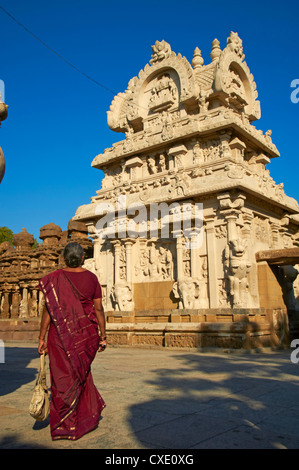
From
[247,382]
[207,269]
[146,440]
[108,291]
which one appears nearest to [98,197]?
[108,291]

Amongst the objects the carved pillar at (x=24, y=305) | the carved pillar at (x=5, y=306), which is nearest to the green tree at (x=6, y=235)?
the carved pillar at (x=5, y=306)

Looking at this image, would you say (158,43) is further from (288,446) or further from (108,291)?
(288,446)

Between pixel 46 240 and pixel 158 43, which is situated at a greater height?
pixel 158 43

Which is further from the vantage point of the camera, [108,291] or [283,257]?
[108,291]

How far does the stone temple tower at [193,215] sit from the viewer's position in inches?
477

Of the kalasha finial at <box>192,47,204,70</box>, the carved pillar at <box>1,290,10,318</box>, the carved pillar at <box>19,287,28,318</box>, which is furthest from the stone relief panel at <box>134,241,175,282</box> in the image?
the carved pillar at <box>1,290,10,318</box>

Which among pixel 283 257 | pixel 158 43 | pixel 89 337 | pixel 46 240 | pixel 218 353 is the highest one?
pixel 158 43

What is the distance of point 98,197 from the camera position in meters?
17.0

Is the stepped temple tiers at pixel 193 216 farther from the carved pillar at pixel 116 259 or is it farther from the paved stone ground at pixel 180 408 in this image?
the paved stone ground at pixel 180 408

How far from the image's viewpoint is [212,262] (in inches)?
492

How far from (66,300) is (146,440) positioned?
4.91 ft

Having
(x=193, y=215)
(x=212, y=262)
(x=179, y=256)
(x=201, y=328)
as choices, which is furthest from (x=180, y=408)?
(x=193, y=215)

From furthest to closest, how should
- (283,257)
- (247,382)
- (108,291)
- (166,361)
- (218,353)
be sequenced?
(108,291) → (283,257) → (218,353) → (166,361) → (247,382)

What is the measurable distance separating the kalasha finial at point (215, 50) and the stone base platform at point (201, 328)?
991 cm
